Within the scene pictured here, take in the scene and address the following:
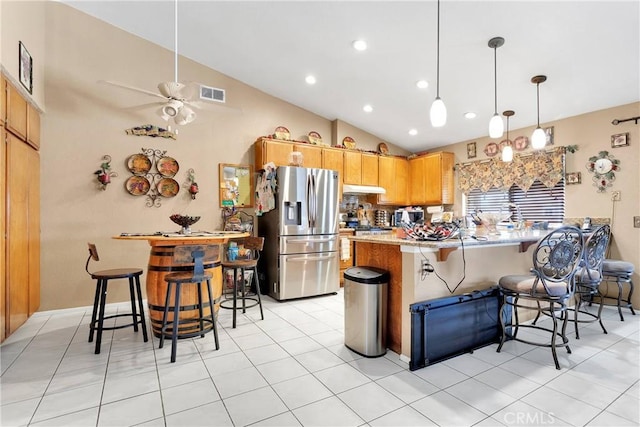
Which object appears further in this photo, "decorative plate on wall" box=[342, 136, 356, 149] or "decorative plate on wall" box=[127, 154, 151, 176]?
"decorative plate on wall" box=[342, 136, 356, 149]

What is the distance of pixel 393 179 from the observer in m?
5.94

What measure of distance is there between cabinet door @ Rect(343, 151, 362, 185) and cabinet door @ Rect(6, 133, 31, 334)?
13.3 feet

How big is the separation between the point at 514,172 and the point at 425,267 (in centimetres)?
338

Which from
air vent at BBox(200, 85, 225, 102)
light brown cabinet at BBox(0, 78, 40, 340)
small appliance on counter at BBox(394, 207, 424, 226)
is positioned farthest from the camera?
small appliance on counter at BBox(394, 207, 424, 226)

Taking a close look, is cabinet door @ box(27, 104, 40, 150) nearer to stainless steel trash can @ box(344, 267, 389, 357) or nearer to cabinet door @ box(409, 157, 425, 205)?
stainless steel trash can @ box(344, 267, 389, 357)

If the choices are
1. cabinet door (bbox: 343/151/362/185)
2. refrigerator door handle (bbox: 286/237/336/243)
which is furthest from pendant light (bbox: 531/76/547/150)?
refrigerator door handle (bbox: 286/237/336/243)

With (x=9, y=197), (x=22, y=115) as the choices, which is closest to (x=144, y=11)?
(x=22, y=115)

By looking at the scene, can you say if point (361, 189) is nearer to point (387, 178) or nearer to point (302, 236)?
point (387, 178)

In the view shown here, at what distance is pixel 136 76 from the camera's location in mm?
4121

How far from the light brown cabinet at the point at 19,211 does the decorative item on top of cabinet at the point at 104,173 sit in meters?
0.57

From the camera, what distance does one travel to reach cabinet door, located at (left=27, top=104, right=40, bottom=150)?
325 cm

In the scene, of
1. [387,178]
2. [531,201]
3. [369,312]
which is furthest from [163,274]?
[531,201]

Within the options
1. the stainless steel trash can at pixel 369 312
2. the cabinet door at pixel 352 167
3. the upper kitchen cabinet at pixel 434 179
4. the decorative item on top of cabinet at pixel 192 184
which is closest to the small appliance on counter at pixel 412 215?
the upper kitchen cabinet at pixel 434 179

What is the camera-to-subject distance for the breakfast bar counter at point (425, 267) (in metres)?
2.41
